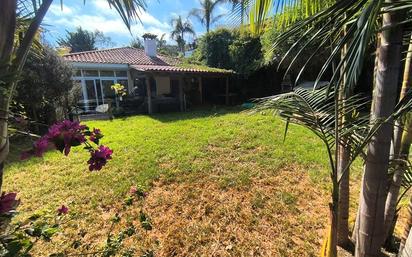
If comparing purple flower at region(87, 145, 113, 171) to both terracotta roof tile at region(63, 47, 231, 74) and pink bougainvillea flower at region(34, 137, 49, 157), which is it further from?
terracotta roof tile at region(63, 47, 231, 74)

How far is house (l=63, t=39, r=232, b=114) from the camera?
45.0 feet

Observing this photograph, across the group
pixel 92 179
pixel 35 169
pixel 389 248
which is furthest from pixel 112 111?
pixel 389 248

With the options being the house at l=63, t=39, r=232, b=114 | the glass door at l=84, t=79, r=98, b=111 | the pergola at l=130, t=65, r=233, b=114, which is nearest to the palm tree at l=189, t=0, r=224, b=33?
the house at l=63, t=39, r=232, b=114

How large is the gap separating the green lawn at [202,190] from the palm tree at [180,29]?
97.2 feet

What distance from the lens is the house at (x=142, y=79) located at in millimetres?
13719

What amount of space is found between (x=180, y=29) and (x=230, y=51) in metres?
18.8

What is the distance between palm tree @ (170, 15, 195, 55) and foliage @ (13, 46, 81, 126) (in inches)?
1025

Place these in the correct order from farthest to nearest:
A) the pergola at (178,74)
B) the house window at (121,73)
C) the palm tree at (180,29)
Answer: the palm tree at (180,29)
the house window at (121,73)
the pergola at (178,74)

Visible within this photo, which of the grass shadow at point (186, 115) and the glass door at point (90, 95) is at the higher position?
the glass door at point (90, 95)

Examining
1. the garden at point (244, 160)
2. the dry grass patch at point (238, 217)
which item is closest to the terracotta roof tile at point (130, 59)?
the garden at point (244, 160)

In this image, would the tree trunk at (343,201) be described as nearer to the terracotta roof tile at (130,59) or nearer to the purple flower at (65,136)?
the purple flower at (65,136)

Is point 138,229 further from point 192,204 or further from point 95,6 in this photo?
point 95,6

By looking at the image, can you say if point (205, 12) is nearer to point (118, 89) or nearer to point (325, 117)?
point (118, 89)

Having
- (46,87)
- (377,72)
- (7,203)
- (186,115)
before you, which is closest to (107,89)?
(46,87)
